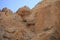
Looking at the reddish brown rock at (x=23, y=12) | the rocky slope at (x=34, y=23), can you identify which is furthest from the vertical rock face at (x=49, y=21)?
the reddish brown rock at (x=23, y=12)

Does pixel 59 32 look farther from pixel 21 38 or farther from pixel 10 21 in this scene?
pixel 10 21

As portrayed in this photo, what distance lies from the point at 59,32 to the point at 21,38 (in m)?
4.09

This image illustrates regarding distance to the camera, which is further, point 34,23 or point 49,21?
point 34,23

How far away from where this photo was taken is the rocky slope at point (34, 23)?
Answer: 9933 mm

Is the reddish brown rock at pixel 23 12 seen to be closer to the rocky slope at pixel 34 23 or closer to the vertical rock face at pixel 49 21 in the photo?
the rocky slope at pixel 34 23

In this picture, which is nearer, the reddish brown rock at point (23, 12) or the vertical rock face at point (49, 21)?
the vertical rock face at point (49, 21)

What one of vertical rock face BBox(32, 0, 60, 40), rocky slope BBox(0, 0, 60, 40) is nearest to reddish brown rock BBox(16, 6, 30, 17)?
rocky slope BBox(0, 0, 60, 40)

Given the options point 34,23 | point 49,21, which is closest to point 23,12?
point 34,23

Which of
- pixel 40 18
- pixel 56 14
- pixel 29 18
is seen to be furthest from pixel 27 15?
pixel 56 14

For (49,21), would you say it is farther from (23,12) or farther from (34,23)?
(23,12)

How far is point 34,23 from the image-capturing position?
14281mm

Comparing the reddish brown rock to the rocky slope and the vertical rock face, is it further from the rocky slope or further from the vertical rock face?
the vertical rock face

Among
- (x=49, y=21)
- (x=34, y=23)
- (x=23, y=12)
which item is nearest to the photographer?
(x=49, y=21)

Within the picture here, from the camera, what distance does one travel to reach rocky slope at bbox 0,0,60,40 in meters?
9.93
